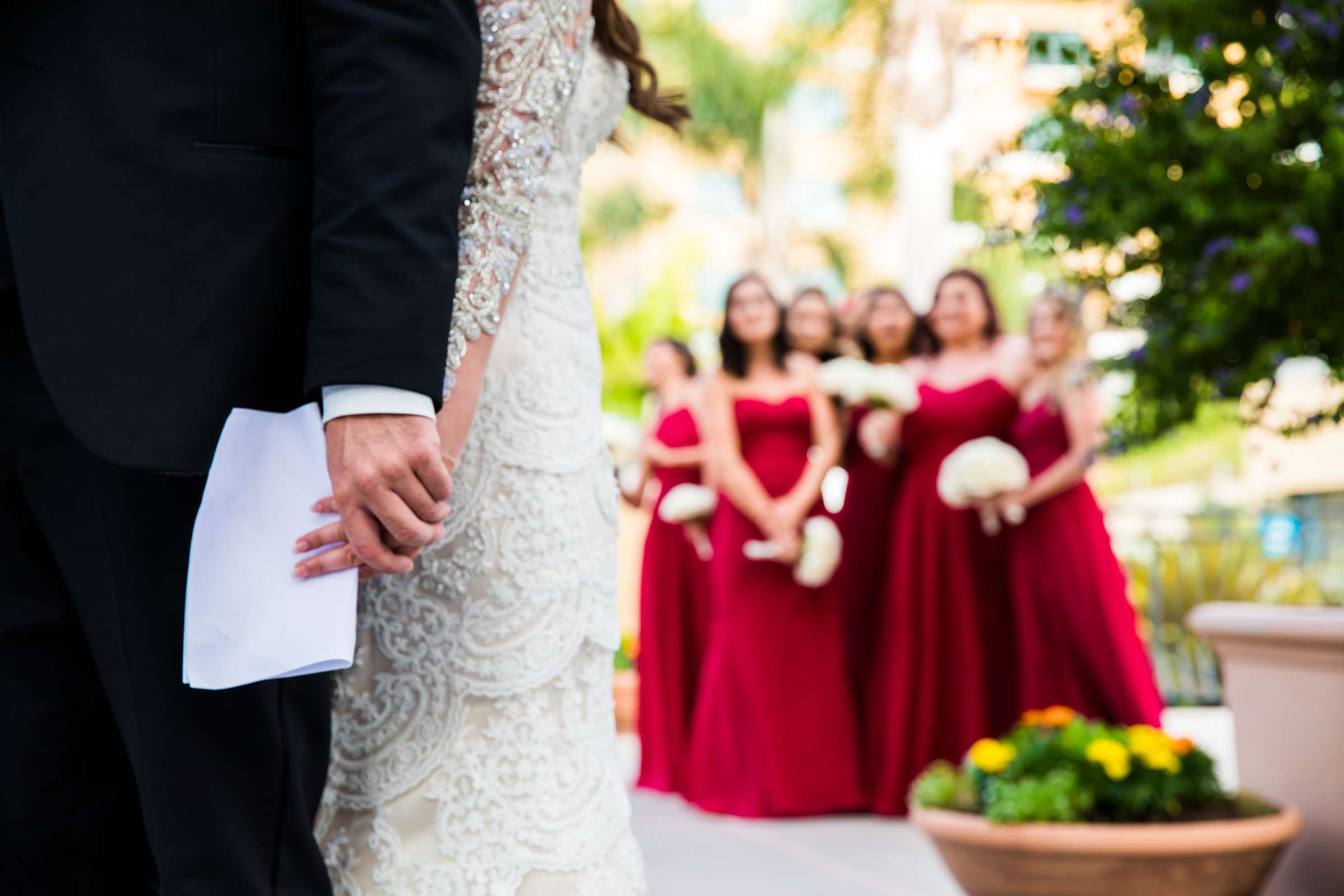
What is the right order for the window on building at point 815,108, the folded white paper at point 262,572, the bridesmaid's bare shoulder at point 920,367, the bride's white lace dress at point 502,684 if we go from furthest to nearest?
the window on building at point 815,108 < the bridesmaid's bare shoulder at point 920,367 < the bride's white lace dress at point 502,684 < the folded white paper at point 262,572

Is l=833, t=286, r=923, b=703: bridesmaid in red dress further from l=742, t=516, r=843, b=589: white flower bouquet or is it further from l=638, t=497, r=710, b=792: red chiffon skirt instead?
l=638, t=497, r=710, b=792: red chiffon skirt

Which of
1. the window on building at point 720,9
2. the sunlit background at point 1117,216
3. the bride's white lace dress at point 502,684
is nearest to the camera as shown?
the bride's white lace dress at point 502,684

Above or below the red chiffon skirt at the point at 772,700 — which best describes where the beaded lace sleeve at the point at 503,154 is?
above

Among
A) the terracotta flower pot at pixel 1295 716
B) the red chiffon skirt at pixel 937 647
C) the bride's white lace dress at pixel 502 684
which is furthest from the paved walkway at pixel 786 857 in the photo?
the bride's white lace dress at pixel 502 684

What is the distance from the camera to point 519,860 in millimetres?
1785

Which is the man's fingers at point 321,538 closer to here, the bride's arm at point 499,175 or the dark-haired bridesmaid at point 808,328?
the bride's arm at point 499,175

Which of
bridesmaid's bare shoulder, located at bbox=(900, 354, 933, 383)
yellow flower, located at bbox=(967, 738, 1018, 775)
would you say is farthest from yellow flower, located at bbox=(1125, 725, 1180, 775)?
bridesmaid's bare shoulder, located at bbox=(900, 354, 933, 383)

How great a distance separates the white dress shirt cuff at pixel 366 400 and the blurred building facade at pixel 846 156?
3.23ft

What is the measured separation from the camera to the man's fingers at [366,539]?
4.91 ft

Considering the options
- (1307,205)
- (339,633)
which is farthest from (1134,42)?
(339,633)

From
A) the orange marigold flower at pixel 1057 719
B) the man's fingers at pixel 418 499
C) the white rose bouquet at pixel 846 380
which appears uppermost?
the white rose bouquet at pixel 846 380

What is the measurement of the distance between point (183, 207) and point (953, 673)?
5.46 meters

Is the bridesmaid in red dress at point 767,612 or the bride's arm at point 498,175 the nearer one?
the bride's arm at point 498,175

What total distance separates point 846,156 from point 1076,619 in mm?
19492
